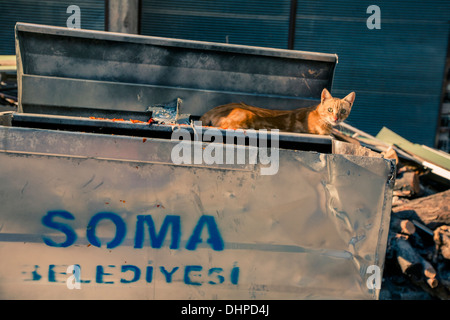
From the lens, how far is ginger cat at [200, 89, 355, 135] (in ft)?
8.34

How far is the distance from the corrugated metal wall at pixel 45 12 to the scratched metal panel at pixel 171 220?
17.4 feet

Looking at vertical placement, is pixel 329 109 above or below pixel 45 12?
below

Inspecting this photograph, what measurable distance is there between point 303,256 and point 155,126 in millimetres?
989

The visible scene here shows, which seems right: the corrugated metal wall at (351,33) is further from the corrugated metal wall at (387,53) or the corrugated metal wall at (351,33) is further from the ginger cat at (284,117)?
the ginger cat at (284,117)

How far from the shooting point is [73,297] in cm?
178

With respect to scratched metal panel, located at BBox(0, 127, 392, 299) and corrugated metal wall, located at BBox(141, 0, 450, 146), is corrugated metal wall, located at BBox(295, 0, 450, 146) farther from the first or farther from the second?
scratched metal panel, located at BBox(0, 127, 392, 299)

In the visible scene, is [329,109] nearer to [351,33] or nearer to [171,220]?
[171,220]

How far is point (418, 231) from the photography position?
11.8 ft

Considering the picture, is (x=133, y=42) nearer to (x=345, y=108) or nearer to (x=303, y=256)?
(x=345, y=108)

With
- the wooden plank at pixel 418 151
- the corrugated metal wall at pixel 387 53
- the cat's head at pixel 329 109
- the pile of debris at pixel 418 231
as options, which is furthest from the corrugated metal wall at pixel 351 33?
the cat's head at pixel 329 109

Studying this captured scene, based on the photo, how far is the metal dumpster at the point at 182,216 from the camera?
1.67 metres

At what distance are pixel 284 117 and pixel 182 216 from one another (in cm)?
140

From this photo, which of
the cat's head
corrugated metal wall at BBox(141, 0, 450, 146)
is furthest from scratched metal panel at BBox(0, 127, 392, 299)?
corrugated metal wall at BBox(141, 0, 450, 146)

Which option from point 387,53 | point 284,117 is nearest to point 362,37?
point 387,53
